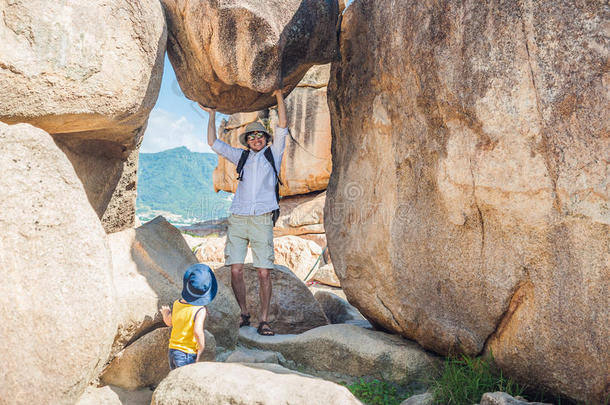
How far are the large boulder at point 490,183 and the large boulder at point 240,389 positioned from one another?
1.32 metres

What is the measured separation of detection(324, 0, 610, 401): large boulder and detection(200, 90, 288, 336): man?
738 mm

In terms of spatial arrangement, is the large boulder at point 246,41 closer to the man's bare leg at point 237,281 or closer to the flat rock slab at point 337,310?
the man's bare leg at point 237,281

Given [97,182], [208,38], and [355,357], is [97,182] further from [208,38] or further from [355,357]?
[355,357]

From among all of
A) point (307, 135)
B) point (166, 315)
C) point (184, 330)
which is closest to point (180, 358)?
point (184, 330)

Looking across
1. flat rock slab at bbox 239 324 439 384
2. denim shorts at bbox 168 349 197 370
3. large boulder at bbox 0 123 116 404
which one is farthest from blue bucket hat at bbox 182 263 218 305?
flat rock slab at bbox 239 324 439 384

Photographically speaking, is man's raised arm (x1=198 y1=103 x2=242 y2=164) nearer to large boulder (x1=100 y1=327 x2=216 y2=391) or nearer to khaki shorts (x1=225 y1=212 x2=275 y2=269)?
khaki shorts (x1=225 y1=212 x2=275 y2=269)

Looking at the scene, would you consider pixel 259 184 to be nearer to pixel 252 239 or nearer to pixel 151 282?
pixel 252 239

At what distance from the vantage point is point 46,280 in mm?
2562

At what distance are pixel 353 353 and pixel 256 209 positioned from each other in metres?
1.43

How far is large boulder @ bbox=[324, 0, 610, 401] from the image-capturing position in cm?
291

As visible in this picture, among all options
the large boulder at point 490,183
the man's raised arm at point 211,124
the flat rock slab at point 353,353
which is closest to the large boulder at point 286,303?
the flat rock slab at point 353,353

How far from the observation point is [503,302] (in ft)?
11.0

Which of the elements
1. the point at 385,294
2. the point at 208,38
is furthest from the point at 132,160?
the point at 385,294

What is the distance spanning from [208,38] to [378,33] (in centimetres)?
135
